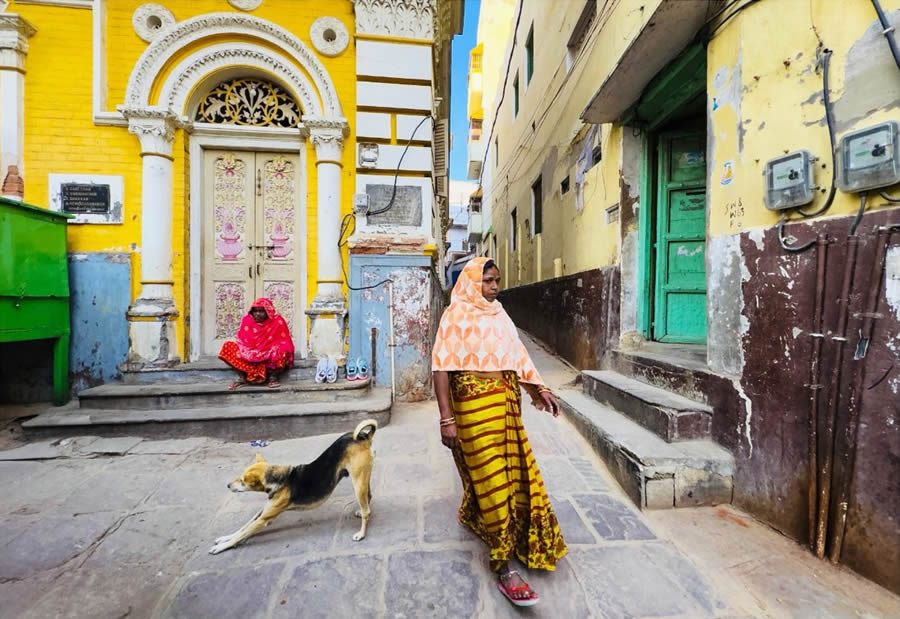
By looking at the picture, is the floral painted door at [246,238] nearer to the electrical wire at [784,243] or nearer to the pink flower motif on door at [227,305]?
the pink flower motif on door at [227,305]

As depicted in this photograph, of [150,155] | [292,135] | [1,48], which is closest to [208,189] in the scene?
[150,155]

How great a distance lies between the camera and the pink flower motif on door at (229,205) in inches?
189

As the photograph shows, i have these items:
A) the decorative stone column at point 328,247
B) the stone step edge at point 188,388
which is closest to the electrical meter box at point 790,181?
the stone step edge at point 188,388

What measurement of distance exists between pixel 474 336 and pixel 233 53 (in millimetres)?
4831

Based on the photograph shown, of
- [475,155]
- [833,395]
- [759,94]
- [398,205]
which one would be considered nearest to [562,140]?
[398,205]

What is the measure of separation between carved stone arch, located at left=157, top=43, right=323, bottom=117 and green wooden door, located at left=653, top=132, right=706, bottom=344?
4.11 meters

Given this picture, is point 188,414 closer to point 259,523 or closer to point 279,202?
point 259,523

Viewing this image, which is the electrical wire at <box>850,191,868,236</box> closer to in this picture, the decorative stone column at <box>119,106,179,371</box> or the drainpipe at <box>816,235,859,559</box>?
the drainpipe at <box>816,235,859,559</box>

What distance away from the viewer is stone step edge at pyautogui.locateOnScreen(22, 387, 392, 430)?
3680 millimetres

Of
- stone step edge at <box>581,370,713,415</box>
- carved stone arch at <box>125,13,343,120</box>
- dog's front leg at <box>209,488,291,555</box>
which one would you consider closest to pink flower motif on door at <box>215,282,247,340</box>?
carved stone arch at <box>125,13,343,120</box>

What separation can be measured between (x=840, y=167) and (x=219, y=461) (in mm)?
4722

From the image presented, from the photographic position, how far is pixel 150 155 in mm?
4324

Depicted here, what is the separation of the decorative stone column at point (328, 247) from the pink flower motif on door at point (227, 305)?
1.00 meters

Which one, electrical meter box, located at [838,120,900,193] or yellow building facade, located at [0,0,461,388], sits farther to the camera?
yellow building facade, located at [0,0,461,388]
